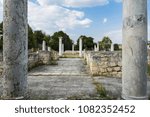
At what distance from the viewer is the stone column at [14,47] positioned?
395cm

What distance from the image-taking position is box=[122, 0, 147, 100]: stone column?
3.85 m

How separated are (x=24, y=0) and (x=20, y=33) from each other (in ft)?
2.02

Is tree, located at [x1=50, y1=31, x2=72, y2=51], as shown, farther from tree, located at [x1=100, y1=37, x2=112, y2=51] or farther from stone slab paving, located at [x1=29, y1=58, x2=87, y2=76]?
stone slab paving, located at [x1=29, y1=58, x2=87, y2=76]

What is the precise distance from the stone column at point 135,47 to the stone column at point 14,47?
1.88 metres

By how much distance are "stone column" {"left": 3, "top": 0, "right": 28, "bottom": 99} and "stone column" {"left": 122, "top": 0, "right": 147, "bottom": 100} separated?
1882mm

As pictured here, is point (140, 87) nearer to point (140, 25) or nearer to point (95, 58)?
point (140, 25)

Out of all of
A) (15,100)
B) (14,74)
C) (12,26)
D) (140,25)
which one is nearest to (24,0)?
(12,26)

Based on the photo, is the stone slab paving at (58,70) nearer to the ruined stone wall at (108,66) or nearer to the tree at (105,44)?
the ruined stone wall at (108,66)

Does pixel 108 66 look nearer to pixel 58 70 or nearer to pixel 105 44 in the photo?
pixel 58 70

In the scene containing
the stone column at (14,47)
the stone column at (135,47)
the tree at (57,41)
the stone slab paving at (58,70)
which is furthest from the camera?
the tree at (57,41)

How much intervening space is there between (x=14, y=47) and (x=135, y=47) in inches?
85.0

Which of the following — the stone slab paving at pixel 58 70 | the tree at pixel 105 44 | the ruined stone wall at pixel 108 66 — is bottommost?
the stone slab paving at pixel 58 70

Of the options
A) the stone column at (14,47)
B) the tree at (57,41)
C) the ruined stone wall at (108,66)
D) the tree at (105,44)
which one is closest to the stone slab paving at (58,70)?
the ruined stone wall at (108,66)

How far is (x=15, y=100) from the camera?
12.4 feet
